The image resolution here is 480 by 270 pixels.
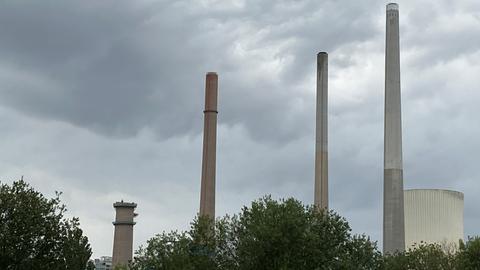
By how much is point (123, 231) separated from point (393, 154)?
59.2 m

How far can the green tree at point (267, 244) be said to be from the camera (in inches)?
1452

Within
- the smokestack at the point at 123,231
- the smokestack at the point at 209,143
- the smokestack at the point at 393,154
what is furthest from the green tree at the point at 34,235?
the smokestack at the point at 123,231

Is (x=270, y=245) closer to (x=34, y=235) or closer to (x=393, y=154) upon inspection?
(x=34, y=235)

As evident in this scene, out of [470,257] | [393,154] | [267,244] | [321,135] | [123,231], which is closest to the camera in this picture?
[267,244]

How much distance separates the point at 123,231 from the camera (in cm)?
10944

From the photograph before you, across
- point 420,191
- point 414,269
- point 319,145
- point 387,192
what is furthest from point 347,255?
point 420,191

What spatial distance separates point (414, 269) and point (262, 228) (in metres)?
14.1

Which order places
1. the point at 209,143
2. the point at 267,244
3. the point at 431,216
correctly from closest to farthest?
the point at 267,244 < the point at 209,143 < the point at 431,216

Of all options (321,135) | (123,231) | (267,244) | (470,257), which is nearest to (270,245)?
(267,244)

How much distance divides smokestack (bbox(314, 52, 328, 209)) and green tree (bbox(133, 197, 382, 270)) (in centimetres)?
2511

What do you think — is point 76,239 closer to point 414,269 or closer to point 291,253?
point 291,253

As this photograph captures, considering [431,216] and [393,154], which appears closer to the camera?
[393,154]

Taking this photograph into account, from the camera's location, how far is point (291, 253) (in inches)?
1454

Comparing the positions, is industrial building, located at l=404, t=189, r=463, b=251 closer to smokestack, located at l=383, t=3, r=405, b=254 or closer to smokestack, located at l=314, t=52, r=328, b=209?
smokestack, located at l=314, t=52, r=328, b=209
